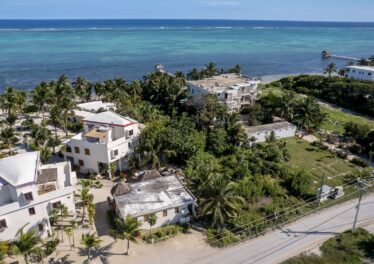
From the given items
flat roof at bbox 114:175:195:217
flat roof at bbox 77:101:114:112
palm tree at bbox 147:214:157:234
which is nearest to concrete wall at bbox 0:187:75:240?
flat roof at bbox 114:175:195:217

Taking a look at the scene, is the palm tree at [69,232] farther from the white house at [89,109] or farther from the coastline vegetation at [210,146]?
the white house at [89,109]

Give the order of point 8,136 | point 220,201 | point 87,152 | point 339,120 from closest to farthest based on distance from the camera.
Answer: point 220,201
point 87,152
point 8,136
point 339,120

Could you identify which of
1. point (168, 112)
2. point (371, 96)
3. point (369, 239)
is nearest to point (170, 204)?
point (369, 239)

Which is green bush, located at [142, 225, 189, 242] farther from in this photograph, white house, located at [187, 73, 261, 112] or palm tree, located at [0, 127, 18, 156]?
white house, located at [187, 73, 261, 112]

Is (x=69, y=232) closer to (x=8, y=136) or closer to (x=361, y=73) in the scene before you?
(x=8, y=136)

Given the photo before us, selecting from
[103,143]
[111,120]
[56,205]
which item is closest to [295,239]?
[56,205]
